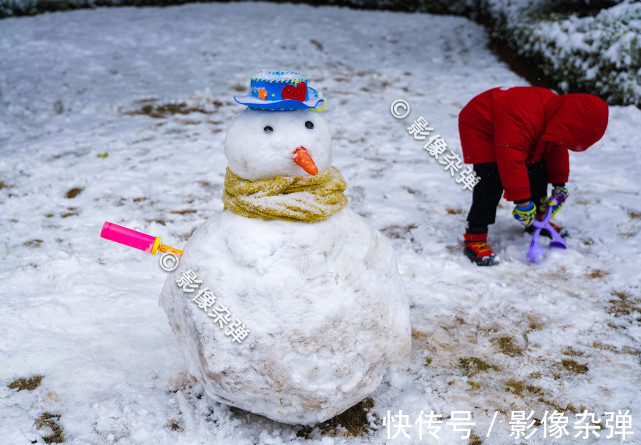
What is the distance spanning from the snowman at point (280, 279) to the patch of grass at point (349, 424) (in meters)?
0.12

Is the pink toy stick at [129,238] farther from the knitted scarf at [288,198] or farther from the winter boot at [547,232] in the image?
the winter boot at [547,232]

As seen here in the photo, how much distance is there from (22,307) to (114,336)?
57cm

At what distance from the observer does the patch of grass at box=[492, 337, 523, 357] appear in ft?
8.02

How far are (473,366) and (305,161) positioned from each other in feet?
4.21

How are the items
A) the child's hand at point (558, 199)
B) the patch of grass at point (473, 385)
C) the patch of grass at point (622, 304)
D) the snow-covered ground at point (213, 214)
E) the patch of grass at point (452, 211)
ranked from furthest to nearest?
the patch of grass at point (452, 211) < the child's hand at point (558, 199) < the patch of grass at point (622, 304) < the patch of grass at point (473, 385) < the snow-covered ground at point (213, 214)

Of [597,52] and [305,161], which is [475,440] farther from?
[597,52]

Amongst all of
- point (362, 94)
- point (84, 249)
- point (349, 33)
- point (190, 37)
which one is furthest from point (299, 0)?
point (84, 249)

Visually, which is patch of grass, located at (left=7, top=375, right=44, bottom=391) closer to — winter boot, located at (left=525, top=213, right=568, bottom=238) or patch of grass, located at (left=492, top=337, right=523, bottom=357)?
patch of grass, located at (left=492, top=337, right=523, bottom=357)

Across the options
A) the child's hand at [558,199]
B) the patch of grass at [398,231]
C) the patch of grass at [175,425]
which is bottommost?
the patch of grass at [175,425]

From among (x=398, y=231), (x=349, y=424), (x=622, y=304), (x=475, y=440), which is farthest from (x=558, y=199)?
(x=349, y=424)

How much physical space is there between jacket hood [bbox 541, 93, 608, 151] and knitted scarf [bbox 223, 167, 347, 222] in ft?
5.48

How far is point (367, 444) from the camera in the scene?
1943 millimetres

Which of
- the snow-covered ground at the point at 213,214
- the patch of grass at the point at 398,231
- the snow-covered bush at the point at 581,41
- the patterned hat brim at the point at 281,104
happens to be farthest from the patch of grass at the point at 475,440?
the snow-covered bush at the point at 581,41

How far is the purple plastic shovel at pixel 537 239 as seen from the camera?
3199mm
